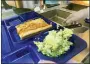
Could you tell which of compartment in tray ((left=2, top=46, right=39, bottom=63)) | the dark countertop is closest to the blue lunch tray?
compartment in tray ((left=2, top=46, right=39, bottom=63))

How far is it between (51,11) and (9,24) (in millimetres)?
495

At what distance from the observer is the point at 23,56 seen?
24.9 inches

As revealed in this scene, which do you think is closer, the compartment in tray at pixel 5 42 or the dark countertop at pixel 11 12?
the compartment in tray at pixel 5 42

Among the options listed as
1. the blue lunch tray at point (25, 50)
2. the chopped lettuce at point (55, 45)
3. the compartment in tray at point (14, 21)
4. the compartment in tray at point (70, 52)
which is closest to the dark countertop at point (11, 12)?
the compartment in tray at point (14, 21)

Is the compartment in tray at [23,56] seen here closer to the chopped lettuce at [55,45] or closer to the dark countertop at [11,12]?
the chopped lettuce at [55,45]

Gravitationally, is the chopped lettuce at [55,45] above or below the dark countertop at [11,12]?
below

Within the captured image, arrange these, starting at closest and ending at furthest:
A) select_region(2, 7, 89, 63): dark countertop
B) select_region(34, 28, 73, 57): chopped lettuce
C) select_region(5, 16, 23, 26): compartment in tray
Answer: select_region(34, 28, 73, 57): chopped lettuce → select_region(5, 16, 23, 26): compartment in tray → select_region(2, 7, 89, 63): dark countertop

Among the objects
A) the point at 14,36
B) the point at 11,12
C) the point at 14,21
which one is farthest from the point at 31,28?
the point at 11,12

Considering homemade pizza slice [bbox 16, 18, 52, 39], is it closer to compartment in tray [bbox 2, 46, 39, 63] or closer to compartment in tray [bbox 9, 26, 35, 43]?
compartment in tray [bbox 9, 26, 35, 43]

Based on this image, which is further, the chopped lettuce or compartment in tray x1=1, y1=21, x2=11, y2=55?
compartment in tray x1=1, y1=21, x2=11, y2=55

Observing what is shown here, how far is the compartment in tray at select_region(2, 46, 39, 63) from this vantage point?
1.94ft

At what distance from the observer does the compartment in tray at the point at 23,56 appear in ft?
1.94

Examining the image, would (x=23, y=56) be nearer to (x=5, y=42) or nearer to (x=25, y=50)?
(x=25, y=50)

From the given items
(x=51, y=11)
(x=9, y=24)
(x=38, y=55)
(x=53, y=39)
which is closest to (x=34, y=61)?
(x=38, y=55)
